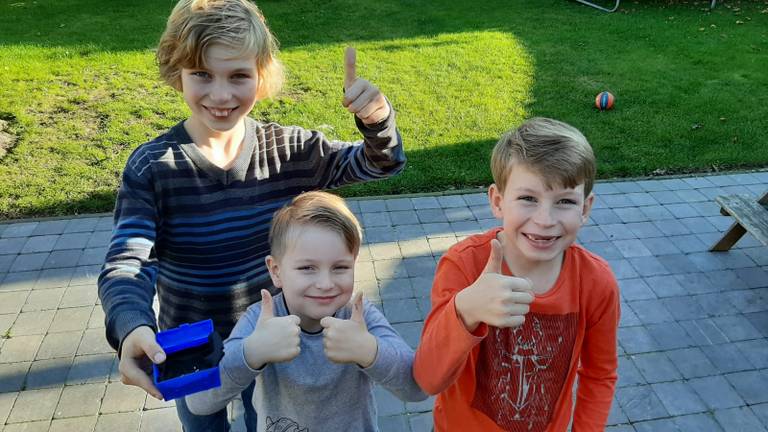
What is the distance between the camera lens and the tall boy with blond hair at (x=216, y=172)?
1.69 meters

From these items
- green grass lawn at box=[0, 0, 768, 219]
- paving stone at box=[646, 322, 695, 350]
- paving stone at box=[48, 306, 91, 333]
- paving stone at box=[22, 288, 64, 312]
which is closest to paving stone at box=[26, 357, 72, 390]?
paving stone at box=[48, 306, 91, 333]

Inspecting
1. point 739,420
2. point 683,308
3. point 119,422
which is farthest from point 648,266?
point 119,422

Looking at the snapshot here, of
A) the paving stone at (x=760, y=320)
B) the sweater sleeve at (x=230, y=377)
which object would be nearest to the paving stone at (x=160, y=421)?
the sweater sleeve at (x=230, y=377)

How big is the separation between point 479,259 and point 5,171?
19.0ft

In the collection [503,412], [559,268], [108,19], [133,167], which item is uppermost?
[133,167]

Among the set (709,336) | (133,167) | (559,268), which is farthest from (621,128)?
(133,167)

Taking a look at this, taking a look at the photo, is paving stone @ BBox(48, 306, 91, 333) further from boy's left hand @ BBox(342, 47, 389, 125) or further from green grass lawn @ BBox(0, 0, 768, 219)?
boy's left hand @ BBox(342, 47, 389, 125)

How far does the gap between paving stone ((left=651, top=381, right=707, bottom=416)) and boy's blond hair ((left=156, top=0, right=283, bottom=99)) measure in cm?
312

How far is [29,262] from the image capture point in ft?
15.3

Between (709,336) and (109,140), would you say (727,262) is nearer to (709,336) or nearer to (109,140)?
(709,336)

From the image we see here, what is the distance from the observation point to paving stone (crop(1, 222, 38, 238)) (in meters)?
4.98

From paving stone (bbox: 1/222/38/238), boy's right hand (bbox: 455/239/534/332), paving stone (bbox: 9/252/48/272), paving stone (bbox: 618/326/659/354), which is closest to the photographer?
boy's right hand (bbox: 455/239/534/332)

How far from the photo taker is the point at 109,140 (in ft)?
21.2

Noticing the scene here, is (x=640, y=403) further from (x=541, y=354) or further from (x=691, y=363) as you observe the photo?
(x=541, y=354)
